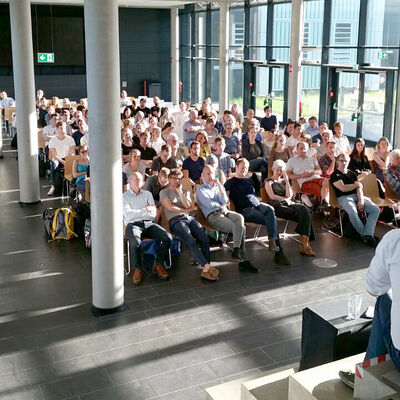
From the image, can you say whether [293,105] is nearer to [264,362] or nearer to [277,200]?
[277,200]

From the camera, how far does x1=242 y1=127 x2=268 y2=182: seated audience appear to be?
37.5ft

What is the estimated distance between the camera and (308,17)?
17672 mm

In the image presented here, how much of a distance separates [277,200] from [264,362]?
3580 mm

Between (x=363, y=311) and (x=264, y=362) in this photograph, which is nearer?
(x=363, y=311)

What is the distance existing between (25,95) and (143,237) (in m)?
4.19

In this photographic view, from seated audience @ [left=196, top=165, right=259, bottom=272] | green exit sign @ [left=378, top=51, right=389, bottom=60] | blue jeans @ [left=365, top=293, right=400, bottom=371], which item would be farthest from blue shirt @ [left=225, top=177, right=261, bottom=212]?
green exit sign @ [left=378, top=51, right=389, bottom=60]

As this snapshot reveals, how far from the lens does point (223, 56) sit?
22.0 meters

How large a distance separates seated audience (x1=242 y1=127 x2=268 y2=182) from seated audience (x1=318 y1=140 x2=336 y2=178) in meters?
1.34

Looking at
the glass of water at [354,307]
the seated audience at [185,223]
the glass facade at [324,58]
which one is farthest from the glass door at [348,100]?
the glass of water at [354,307]

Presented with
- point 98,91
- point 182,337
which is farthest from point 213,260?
point 98,91

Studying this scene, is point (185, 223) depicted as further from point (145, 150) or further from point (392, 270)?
point (392, 270)

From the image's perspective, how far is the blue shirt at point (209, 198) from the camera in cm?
823

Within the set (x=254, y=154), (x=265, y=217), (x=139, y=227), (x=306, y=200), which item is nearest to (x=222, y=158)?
(x=254, y=154)

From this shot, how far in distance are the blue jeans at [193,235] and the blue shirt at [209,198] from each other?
0.84ft
